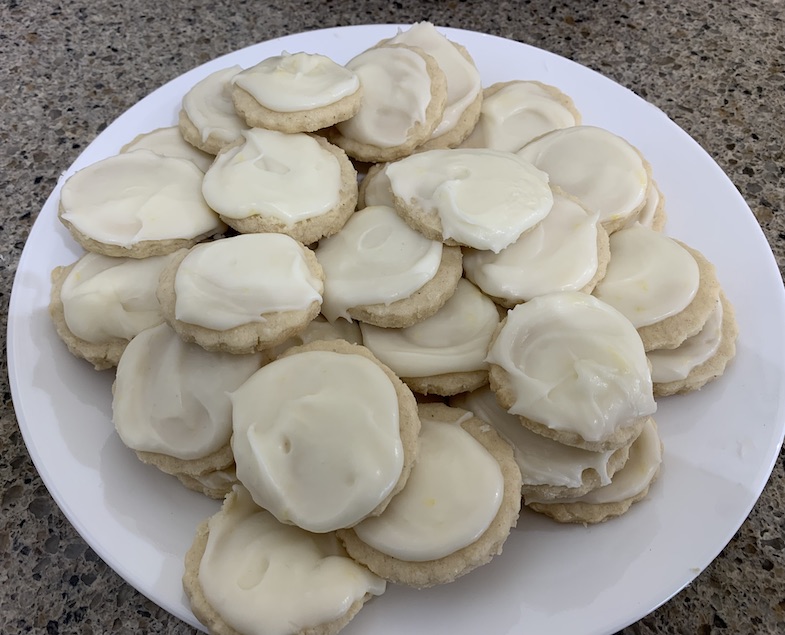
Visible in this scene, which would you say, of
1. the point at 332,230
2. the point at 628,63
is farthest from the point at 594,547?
the point at 628,63

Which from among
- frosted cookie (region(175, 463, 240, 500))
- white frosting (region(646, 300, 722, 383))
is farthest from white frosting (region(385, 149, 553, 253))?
frosted cookie (region(175, 463, 240, 500))

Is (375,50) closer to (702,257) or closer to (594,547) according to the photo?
(702,257)

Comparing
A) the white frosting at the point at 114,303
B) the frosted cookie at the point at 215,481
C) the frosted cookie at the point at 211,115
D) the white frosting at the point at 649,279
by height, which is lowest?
the frosted cookie at the point at 215,481

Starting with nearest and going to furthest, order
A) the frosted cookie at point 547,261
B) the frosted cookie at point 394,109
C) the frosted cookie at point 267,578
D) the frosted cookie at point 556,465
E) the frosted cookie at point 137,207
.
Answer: the frosted cookie at point 267,578 < the frosted cookie at point 556,465 < the frosted cookie at point 547,261 < the frosted cookie at point 137,207 < the frosted cookie at point 394,109

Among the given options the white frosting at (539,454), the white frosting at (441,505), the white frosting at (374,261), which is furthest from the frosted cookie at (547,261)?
the white frosting at (441,505)

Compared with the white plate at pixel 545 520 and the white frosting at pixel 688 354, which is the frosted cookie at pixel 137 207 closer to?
the white plate at pixel 545 520

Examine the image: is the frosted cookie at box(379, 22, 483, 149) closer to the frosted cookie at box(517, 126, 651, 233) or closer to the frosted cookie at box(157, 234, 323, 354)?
the frosted cookie at box(517, 126, 651, 233)

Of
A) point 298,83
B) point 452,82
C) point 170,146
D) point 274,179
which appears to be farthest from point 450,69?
point 170,146
